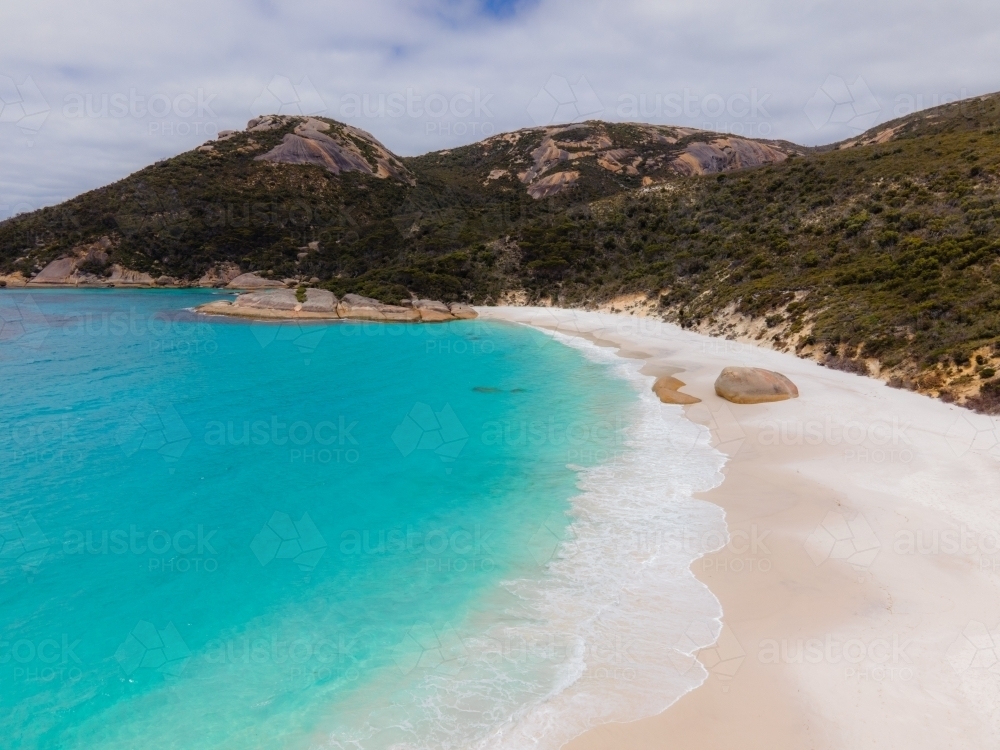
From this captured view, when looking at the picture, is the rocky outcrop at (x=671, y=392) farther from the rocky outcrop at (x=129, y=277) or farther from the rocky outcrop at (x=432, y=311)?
the rocky outcrop at (x=129, y=277)

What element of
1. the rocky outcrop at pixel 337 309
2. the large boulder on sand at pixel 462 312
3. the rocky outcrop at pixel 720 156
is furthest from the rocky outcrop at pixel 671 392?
the rocky outcrop at pixel 720 156

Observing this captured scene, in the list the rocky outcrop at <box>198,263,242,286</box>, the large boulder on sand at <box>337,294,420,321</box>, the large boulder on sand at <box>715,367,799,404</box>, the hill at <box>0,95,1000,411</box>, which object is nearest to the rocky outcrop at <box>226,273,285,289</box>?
the hill at <box>0,95,1000,411</box>

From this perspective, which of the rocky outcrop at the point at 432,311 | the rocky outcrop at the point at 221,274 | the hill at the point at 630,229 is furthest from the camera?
the rocky outcrop at the point at 221,274

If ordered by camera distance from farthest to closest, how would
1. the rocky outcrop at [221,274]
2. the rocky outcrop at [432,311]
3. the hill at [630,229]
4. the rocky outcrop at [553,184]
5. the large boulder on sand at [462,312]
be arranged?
the rocky outcrop at [553,184] → the rocky outcrop at [221,274] → the large boulder on sand at [462,312] → the rocky outcrop at [432,311] → the hill at [630,229]

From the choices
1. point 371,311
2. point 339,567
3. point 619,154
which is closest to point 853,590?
point 339,567

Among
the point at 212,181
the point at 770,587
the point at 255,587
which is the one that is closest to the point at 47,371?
the point at 255,587

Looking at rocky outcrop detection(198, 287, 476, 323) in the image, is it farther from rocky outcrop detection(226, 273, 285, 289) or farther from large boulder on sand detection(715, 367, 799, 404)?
large boulder on sand detection(715, 367, 799, 404)

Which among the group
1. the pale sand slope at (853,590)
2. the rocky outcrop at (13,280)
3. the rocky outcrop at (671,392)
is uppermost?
the rocky outcrop at (13,280)

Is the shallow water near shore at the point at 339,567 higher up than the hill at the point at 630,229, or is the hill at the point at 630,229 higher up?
the hill at the point at 630,229
